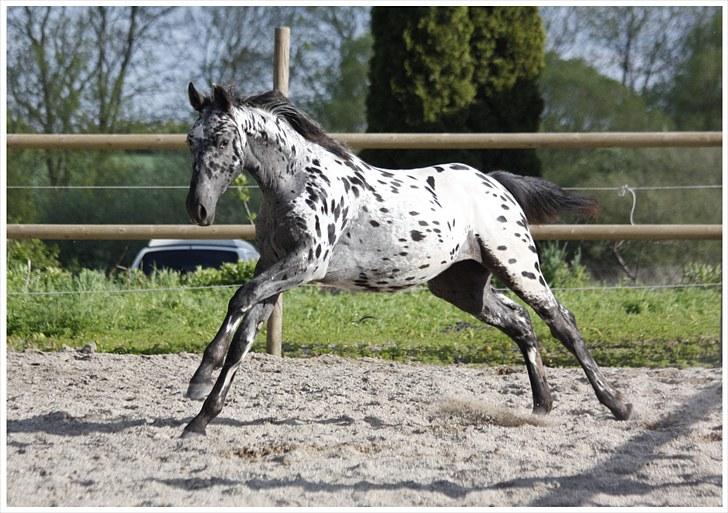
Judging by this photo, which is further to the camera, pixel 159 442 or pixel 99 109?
pixel 99 109

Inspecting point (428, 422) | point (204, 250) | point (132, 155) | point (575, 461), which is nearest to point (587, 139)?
point (428, 422)

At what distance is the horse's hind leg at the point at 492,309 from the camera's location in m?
4.48

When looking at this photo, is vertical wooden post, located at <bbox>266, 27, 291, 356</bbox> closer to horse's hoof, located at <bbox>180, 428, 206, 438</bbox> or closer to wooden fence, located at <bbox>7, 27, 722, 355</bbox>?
wooden fence, located at <bbox>7, 27, 722, 355</bbox>

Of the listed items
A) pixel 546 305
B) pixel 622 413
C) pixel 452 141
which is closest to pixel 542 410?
pixel 622 413

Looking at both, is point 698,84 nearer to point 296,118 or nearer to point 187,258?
point 187,258

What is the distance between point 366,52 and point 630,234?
723 centimetres

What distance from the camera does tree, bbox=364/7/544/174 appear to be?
357 inches

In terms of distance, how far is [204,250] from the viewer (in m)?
9.55

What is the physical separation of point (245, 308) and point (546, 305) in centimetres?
145

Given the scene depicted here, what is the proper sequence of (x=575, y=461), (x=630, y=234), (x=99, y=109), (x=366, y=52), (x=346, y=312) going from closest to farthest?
(x=575, y=461) → (x=630, y=234) → (x=346, y=312) → (x=99, y=109) → (x=366, y=52)

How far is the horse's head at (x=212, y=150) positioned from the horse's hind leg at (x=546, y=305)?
1.24m

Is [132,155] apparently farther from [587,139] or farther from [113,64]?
[587,139]

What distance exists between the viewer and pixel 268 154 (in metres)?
3.98

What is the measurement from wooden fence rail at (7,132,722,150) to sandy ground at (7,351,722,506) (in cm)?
129
